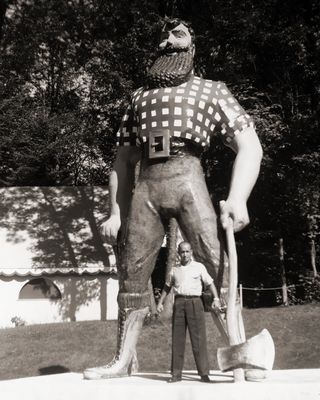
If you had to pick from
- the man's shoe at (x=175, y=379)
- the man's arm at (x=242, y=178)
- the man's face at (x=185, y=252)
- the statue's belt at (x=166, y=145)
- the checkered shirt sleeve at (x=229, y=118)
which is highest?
the checkered shirt sleeve at (x=229, y=118)

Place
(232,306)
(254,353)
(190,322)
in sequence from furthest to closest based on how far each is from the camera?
(190,322) → (232,306) → (254,353)

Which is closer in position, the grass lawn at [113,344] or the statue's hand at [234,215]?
the statue's hand at [234,215]

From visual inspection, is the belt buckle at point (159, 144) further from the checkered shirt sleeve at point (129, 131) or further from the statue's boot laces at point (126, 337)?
the statue's boot laces at point (126, 337)

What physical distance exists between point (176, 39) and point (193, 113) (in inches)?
24.5

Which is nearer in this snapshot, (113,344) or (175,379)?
(175,379)

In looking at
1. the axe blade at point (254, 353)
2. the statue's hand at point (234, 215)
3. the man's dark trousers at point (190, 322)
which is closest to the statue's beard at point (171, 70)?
the statue's hand at point (234, 215)

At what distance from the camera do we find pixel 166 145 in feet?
12.9

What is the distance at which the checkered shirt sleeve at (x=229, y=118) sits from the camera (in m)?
3.95

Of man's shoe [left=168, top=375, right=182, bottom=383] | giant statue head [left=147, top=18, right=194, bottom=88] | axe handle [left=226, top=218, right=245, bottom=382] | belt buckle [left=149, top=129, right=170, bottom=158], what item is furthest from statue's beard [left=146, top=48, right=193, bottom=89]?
man's shoe [left=168, top=375, right=182, bottom=383]

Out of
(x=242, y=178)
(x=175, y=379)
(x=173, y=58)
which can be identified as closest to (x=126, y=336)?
(x=175, y=379)

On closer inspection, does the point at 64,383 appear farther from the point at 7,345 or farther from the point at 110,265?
the point at 110,265

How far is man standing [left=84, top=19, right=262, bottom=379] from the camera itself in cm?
379

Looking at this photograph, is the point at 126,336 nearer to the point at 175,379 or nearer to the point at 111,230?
the point at 175,379

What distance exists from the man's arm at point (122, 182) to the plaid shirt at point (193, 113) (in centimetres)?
24
